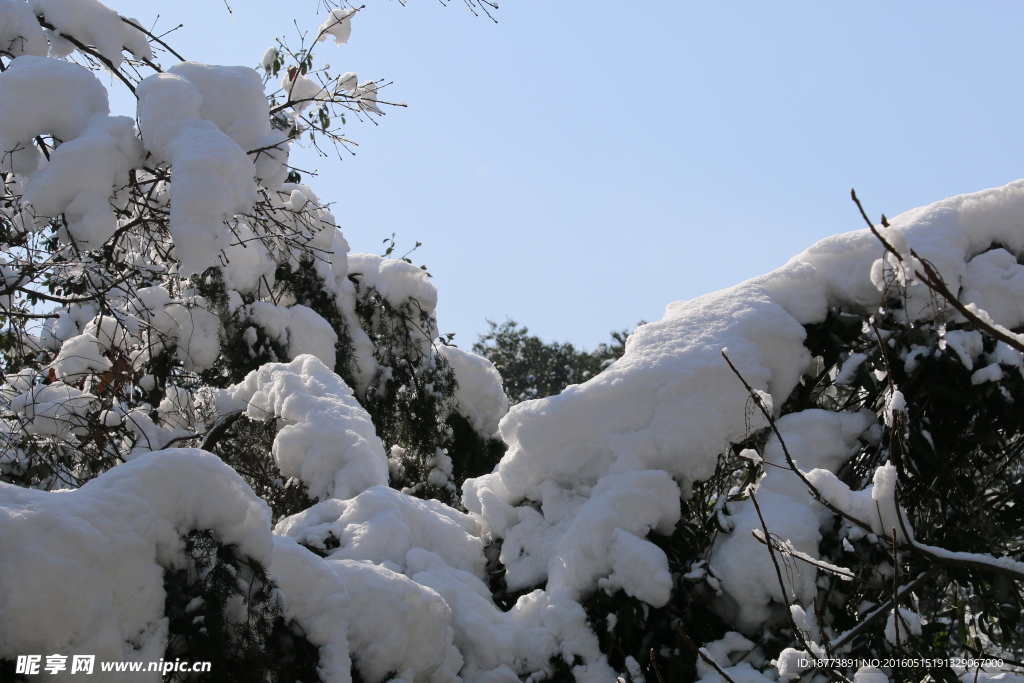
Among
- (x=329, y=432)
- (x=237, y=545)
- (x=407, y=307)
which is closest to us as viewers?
(x=237, y=545)

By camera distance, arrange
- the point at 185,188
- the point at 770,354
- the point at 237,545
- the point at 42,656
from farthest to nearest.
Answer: the point at 770,354 → the point at 185,188 → the point at 237,545 → the point at 42,656

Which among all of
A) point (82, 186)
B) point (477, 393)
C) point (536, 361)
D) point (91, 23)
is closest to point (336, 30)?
point (91, 23)

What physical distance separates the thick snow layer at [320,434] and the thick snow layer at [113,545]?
4.36 ft

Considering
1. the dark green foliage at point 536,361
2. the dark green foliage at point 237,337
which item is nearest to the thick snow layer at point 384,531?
the dark green foliage at point 237,337

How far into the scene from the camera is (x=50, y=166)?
2.40 m

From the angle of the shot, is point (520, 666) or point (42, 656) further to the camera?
point (520, 666)

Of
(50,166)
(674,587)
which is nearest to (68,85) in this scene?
(50,166)

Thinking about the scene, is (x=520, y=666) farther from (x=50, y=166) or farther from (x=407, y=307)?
(x=407, y=307)

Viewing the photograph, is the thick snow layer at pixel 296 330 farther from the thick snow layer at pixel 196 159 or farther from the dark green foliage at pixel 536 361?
the dark green foliage at pixel 536 361

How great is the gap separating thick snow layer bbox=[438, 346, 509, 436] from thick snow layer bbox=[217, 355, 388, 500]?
2.07 metres

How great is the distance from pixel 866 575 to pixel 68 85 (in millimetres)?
2952

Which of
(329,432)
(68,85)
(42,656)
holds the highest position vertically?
(68,85)

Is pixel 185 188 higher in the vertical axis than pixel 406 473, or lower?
higher

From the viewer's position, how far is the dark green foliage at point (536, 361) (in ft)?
78.7
